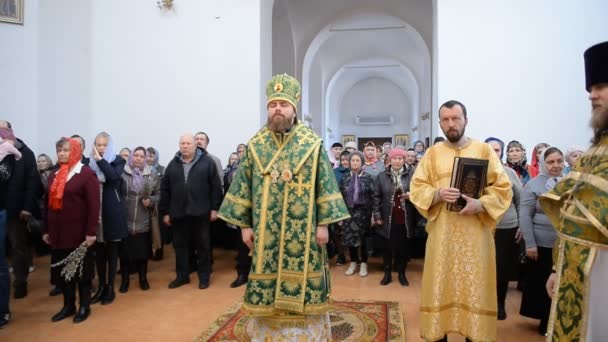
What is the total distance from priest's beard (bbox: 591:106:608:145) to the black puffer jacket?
13.9 feet

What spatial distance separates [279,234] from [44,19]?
291 inches

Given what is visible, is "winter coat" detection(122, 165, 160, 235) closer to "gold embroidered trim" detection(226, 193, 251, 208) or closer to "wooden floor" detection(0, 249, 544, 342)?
"wooden floor" detection(0, 249, 544, 342)

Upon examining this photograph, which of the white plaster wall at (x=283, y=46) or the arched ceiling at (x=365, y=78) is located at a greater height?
the arched ceiling at (x=365, y=78)

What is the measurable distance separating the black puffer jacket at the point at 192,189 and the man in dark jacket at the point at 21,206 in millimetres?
1452

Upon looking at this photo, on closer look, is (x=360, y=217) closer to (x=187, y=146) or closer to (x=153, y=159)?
(x=187, y=146)

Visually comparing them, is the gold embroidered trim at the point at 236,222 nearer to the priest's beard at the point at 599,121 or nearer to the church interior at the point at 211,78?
the church interior at the point at 211,78

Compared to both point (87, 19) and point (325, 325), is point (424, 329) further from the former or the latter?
point (87, 19)

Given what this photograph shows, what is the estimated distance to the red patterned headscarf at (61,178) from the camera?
389 cm

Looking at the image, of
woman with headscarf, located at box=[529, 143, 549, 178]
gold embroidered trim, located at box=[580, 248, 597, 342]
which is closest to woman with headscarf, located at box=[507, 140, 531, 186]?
woman with headscarf, located at box=[529, 143, 549, 178]

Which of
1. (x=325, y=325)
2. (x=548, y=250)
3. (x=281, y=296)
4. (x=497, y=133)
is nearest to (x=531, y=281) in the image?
(x=548, y=250)

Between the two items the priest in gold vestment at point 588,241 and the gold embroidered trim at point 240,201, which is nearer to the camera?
the priest in gold vestment at point 588,241

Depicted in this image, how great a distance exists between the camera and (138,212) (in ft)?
16.8

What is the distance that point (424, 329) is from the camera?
297 cm

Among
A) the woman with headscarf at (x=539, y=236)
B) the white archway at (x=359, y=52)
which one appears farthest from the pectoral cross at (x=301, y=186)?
the white archway at (x=359, y=52)
